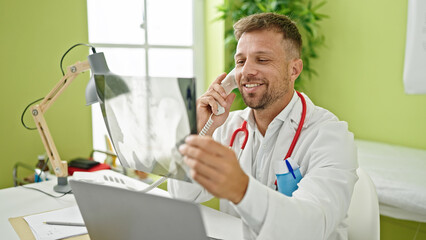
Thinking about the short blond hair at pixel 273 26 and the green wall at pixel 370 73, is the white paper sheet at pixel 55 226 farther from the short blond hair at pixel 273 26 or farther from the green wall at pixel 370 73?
the green wall at pixel 370 73

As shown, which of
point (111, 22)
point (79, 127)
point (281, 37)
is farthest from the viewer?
point (111, 22)

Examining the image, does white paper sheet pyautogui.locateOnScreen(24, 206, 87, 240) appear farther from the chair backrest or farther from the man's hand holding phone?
the chair backrest

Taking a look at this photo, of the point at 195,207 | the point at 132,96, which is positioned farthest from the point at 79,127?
the point at 195,207

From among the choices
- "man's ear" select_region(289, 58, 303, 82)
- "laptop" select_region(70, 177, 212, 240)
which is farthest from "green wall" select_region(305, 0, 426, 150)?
"laptop" select_region(70, 177, 212, 240)

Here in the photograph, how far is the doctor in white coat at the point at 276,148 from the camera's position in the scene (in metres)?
0.83

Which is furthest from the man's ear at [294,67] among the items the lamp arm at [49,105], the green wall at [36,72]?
the green wall at [36,72]

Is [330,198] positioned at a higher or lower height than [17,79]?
lower

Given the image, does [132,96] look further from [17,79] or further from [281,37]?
[17,79]

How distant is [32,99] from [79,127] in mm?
331

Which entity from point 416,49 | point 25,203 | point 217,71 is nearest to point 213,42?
point 217,71

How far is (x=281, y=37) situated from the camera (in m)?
1.38

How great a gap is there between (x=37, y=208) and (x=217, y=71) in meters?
2.11

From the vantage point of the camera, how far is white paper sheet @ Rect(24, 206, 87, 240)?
1.17 meters

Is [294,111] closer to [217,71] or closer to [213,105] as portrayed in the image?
[213,105]
